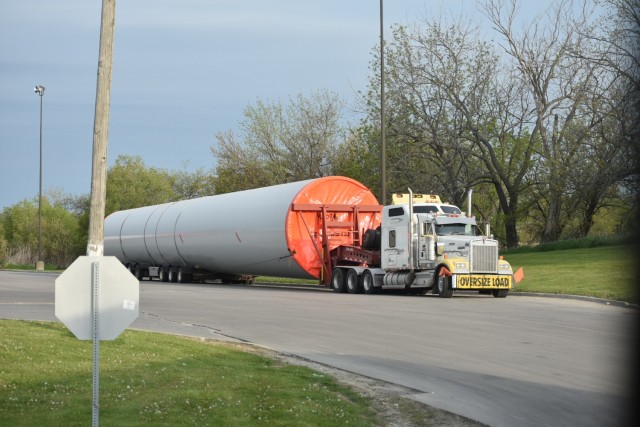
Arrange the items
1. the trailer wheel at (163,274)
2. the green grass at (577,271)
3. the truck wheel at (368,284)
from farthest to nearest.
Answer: the trailer wheel at (163,274) < the truck wheel at (368,284) < the green grass at (577,271)

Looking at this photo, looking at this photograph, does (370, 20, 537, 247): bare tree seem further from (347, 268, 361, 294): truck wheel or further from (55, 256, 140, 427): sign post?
(55, 256, 140, 427): sign post

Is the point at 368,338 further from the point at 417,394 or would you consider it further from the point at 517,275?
the point at 517,275

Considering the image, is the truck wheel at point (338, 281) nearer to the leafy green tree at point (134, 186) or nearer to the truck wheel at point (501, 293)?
the truck wheel at point (501, 293)

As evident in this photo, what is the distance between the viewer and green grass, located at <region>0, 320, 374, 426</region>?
817cm

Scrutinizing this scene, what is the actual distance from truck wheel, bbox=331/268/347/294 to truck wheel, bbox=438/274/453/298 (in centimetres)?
566

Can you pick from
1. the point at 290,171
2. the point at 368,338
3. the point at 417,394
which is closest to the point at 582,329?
the point at 368,338

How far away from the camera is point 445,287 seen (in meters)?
28.6

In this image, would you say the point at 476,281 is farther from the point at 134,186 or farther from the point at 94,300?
the point at 134,186

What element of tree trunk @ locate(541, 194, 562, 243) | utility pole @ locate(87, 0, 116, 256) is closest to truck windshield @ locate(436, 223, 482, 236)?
tree trunk @ locate(541, 194, 562, 243)

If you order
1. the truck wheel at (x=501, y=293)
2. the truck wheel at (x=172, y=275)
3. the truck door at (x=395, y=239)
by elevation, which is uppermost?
the truck door at (x=395, y=239)

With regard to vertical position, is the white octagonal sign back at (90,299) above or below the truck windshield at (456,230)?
below

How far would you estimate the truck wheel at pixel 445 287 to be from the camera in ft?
93.3

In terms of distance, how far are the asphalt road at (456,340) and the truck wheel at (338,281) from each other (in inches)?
202

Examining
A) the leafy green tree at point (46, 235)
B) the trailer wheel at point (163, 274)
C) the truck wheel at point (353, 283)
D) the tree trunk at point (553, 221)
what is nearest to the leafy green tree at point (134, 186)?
the leafy green tree at point (46, 235)
